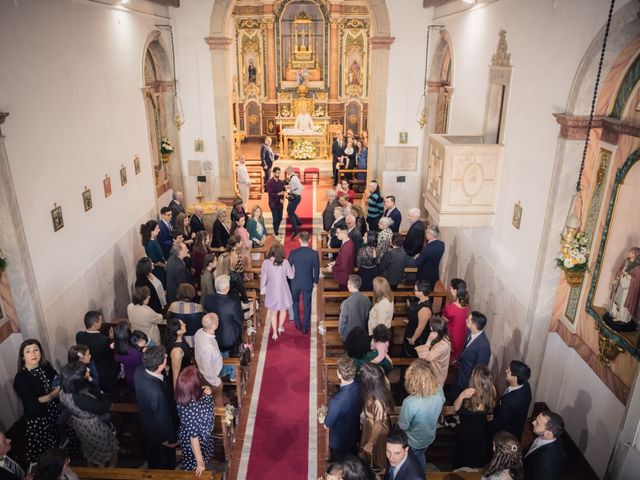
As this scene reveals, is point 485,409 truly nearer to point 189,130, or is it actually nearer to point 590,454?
point 590,454

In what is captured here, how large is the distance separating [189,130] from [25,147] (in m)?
6.77

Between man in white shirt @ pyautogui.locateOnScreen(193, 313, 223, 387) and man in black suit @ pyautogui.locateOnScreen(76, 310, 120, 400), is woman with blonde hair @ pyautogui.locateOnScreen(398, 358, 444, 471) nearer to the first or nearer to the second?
man in white shirt @ pyautogui.locateOnScreen(193, 313, 223, 387)

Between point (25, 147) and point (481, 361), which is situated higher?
point (25, 147)

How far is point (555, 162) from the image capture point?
5.28 m

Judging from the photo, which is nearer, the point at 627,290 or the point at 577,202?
the point at 627,290

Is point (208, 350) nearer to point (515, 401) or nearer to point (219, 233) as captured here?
point (515, 401)

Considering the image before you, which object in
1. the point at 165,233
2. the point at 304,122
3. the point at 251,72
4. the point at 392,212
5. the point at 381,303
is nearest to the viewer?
the point at 381,303

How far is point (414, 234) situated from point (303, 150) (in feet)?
31.5

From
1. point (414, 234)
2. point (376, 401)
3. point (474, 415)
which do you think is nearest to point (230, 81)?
point (414, 234)

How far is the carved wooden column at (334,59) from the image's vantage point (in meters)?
19.4

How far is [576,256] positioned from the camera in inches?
178

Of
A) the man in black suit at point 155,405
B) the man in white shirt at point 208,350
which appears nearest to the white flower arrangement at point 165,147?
the man in white shirt at point 208,350

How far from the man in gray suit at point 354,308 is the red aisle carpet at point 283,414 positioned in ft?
3.66

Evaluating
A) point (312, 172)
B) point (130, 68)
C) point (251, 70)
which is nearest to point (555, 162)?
point (130, 68)
